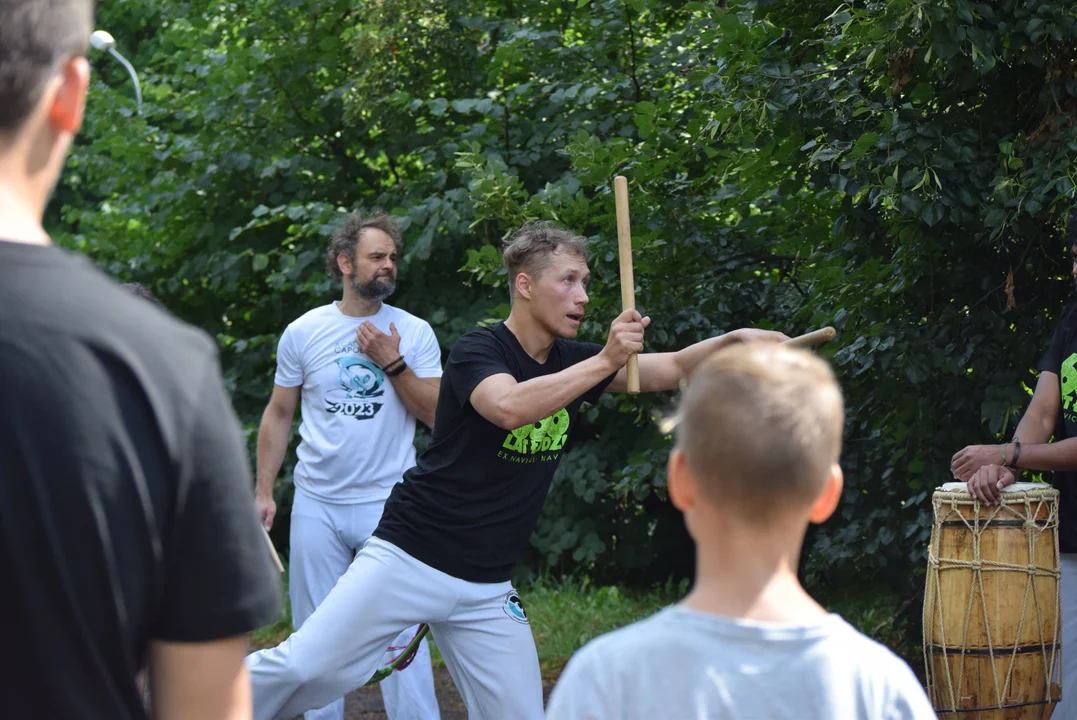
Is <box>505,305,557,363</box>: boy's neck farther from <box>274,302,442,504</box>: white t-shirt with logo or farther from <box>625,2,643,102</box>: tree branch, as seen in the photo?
<box>625,2,643,102</box>: tree branch

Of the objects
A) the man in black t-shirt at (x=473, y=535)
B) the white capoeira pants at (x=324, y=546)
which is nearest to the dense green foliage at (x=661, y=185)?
the man in black t-shirt at (x=473, y=535)

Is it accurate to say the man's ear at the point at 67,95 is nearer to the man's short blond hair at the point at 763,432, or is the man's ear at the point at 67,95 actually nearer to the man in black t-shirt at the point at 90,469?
the man in black t-shirt at the point at 90,469

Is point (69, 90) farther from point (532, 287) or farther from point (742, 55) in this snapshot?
point (742, 55)

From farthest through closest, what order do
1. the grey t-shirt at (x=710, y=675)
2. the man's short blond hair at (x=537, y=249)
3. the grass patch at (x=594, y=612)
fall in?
1. the grass patch at (x=594, y=612)
2. the man's short blond hair at (x=537, y=249)
3. the grey t-shirt at (x=710, y=675)

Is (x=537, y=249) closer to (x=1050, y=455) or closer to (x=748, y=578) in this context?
(x=1050, y=455)

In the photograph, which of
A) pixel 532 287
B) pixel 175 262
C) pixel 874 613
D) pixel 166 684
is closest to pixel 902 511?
pixel 874 613

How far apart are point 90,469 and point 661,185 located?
553 cm

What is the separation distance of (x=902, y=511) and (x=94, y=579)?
505 cm

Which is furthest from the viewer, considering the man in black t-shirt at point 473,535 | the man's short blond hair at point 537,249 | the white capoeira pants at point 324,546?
the white capoeira pants at point 324,546

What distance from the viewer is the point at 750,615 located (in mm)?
1755

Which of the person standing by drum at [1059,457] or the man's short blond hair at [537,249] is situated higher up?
the man's short blond hair at [537,249]

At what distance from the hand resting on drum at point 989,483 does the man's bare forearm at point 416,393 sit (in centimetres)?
239

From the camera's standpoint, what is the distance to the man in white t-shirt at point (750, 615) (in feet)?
5.66

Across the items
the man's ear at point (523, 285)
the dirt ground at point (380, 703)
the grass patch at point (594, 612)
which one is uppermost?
the man's ear at point (523, 285)
